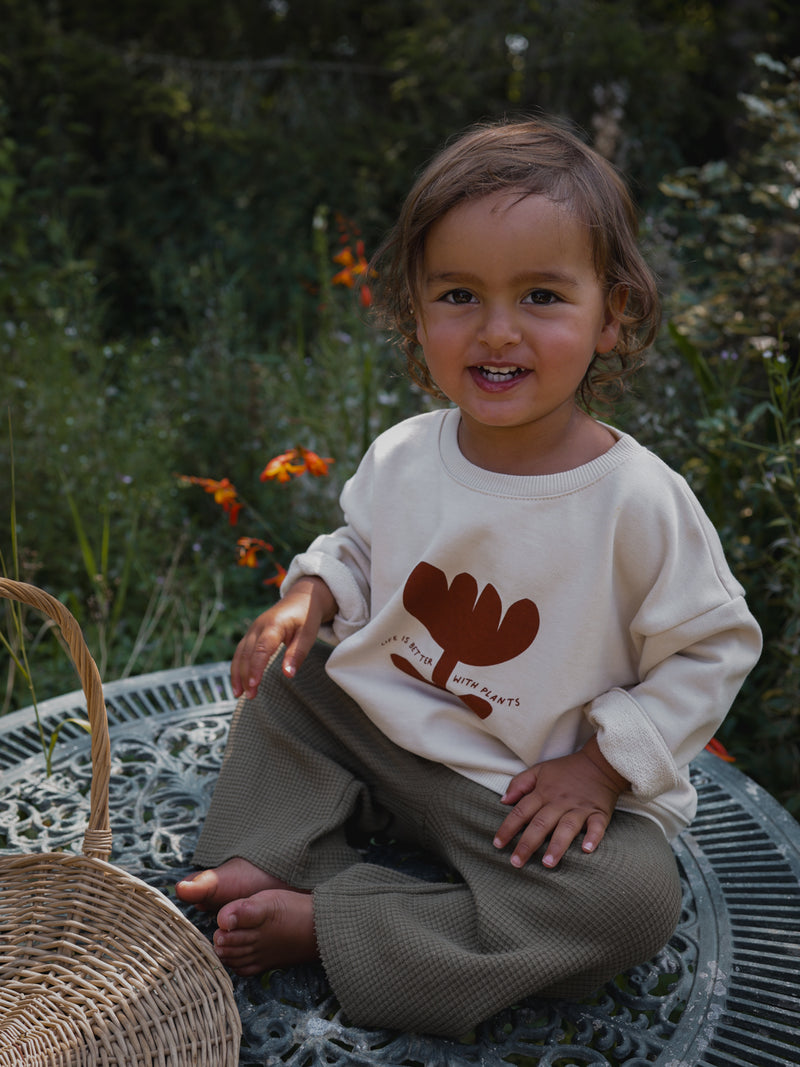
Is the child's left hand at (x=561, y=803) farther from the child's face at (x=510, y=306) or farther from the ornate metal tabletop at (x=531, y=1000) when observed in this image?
the child's face at (x=510, y=306)

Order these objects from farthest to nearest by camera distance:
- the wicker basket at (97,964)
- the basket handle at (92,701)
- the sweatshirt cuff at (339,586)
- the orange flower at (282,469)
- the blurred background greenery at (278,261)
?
the blurred background greenery at (278,261) → the orange flower at (282,469) → the sweatshirt cuff at (339,586) → the basket handle at (92,701) → the wicker basket at (97,964)

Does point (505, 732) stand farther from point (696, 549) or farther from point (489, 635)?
point (696, 549)

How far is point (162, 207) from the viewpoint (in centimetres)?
491

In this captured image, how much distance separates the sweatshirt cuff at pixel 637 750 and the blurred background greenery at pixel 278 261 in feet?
2.34

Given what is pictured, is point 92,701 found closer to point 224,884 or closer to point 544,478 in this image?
point 224,884

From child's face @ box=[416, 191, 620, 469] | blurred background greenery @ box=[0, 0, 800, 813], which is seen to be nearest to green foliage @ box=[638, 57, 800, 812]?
blurred background greenery @ box=[0, 0, 800, 813]

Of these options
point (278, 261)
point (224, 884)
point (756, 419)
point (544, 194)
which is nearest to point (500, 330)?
point (544, 194)

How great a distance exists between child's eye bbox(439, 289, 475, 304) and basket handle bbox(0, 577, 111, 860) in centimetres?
69

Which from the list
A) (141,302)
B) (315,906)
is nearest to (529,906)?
(315,906)

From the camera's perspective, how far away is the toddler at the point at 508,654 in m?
1.33

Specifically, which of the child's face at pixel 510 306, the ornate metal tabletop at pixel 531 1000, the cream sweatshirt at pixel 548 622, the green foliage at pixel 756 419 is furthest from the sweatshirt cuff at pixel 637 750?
the green foliage at pixel 756 419

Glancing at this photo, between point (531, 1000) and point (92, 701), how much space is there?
0.76 m

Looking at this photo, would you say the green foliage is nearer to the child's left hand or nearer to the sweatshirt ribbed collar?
the sweatshirt ribbed collar

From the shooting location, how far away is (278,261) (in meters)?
4.68
